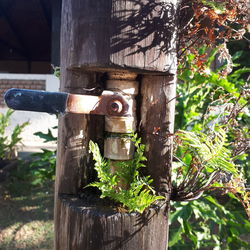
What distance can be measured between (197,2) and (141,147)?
542mm

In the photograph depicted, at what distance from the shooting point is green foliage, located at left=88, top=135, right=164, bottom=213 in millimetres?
812

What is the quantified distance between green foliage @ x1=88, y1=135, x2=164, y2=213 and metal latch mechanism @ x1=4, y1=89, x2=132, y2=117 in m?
0.11

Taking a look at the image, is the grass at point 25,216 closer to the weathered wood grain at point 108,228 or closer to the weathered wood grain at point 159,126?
the weathered wood grain at point 108,228

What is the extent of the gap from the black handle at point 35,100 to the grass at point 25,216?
259 centimetres

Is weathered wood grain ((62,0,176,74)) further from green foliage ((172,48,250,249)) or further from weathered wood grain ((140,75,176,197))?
green foliage ((172,48,250,249))

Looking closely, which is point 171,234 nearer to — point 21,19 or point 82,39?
point 82,39

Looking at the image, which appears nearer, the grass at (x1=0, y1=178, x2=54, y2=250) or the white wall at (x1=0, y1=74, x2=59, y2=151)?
the grass at (x1=0, y1=178, x2=54, y2=250)

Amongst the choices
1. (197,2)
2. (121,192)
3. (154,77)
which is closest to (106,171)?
(121,192)

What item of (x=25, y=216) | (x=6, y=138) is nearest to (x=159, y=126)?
(x=25, y=216)

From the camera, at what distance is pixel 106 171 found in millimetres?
866

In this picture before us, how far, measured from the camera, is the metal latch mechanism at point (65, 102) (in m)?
0.73

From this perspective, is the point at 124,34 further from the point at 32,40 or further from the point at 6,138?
the point at 32,40

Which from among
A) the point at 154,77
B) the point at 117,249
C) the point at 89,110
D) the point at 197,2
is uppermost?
the point at 197,2

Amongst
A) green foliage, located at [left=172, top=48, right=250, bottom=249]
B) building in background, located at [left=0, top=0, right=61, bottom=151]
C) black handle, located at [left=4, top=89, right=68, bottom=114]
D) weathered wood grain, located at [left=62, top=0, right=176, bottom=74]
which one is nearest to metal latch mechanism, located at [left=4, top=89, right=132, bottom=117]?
black handle, located at [left=4, top=89, right=68, bottom=114]
